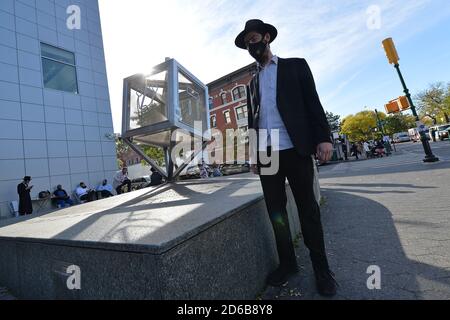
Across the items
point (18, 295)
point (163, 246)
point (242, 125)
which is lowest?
point (18, 295)

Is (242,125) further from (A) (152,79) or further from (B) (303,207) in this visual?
(B) (303,207)

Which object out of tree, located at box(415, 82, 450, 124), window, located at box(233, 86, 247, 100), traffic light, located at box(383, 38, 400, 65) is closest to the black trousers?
traffic light, located at box(383, 38, 400, 65)

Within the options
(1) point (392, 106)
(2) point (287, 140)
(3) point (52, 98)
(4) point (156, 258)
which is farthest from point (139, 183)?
(4) point (156, 258)

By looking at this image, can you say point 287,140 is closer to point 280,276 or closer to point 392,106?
point 280,276

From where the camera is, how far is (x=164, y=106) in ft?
20.1

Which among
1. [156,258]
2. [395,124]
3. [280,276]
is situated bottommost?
[280,276]

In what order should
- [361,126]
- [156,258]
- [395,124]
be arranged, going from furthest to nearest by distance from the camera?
[395,124] < [361,126] < [156,258]

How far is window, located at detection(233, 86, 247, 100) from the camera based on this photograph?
114 ft

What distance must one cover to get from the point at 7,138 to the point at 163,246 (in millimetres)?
12599

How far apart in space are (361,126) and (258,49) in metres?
67.2

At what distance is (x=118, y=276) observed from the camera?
137 cm
